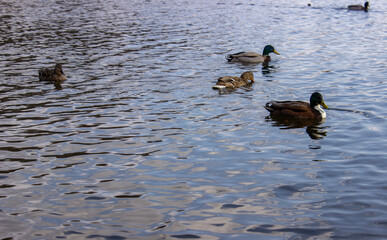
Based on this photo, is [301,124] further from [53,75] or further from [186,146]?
[53,75]

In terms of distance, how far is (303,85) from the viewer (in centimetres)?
1833

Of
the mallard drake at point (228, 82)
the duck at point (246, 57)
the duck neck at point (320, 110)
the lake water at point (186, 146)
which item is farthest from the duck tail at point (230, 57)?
the duck neck at point (320, 110)

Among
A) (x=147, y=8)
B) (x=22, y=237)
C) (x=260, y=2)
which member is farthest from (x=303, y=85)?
(x=260, y=2)

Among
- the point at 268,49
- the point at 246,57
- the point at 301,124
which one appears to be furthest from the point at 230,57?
the point at 301,124

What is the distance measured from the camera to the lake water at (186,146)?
8414mm

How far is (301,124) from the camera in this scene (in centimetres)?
1407

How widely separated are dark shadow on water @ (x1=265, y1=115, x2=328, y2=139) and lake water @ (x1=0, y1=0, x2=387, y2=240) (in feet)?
0.25

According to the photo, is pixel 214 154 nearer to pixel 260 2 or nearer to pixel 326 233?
pixel 326 233

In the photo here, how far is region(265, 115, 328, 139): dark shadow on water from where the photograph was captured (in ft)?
43.6

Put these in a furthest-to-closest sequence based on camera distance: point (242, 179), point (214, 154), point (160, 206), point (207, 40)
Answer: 1. point (207, 40)
2. point (214, 154)
3. point (242, 179)
4. point (160, 206)

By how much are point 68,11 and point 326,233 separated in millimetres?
40238

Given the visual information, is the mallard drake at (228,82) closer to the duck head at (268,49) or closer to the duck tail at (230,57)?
the duck tail at (230,57)

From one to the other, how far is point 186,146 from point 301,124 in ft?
12.1

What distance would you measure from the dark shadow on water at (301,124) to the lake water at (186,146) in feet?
0.25
